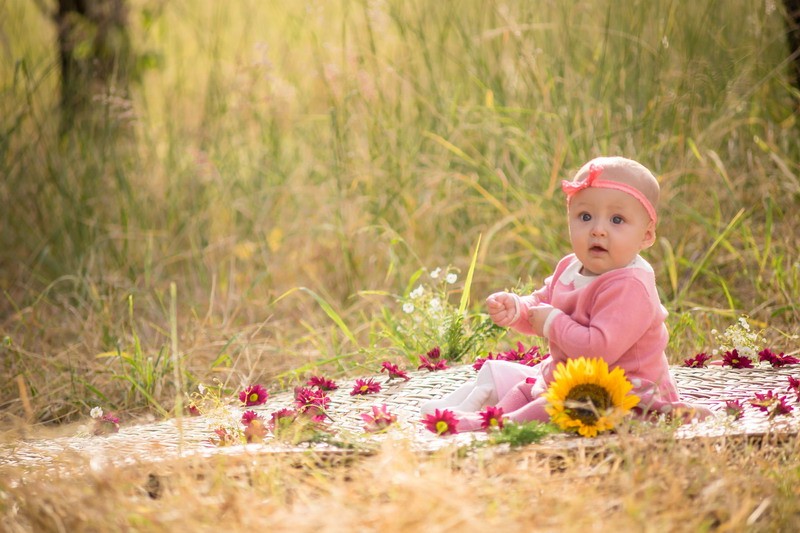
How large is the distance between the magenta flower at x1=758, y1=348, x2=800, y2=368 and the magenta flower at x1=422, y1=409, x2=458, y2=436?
4.36ft

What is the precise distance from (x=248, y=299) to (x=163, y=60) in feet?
5.95

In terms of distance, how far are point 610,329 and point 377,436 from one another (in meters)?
0.71

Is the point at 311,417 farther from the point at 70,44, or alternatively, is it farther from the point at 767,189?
the point at 70,44

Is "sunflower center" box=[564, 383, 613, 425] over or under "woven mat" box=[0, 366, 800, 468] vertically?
over

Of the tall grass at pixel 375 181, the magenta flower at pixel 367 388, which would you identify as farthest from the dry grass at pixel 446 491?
the tall grass at pixel 375 181

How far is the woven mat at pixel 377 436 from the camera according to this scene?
8.54 ft

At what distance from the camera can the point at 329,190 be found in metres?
5.28

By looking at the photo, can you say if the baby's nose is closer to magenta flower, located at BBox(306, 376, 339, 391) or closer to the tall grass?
magenta flower, located at BBox(306, 376, 339, 391)

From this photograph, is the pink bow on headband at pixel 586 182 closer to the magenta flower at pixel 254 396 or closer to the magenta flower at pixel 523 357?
the magenta flower at pixel 523 357

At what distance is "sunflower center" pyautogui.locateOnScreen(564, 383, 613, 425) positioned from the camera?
257cm

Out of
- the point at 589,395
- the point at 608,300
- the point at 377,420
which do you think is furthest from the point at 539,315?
the point at 377,420

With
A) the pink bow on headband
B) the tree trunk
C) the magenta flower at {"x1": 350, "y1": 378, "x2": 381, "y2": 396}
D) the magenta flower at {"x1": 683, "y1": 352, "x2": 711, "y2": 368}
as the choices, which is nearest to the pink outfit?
the pink bow on headband

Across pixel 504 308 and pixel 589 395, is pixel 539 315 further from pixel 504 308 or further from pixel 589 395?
pixel 589 395

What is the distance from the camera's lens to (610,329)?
264 cm
